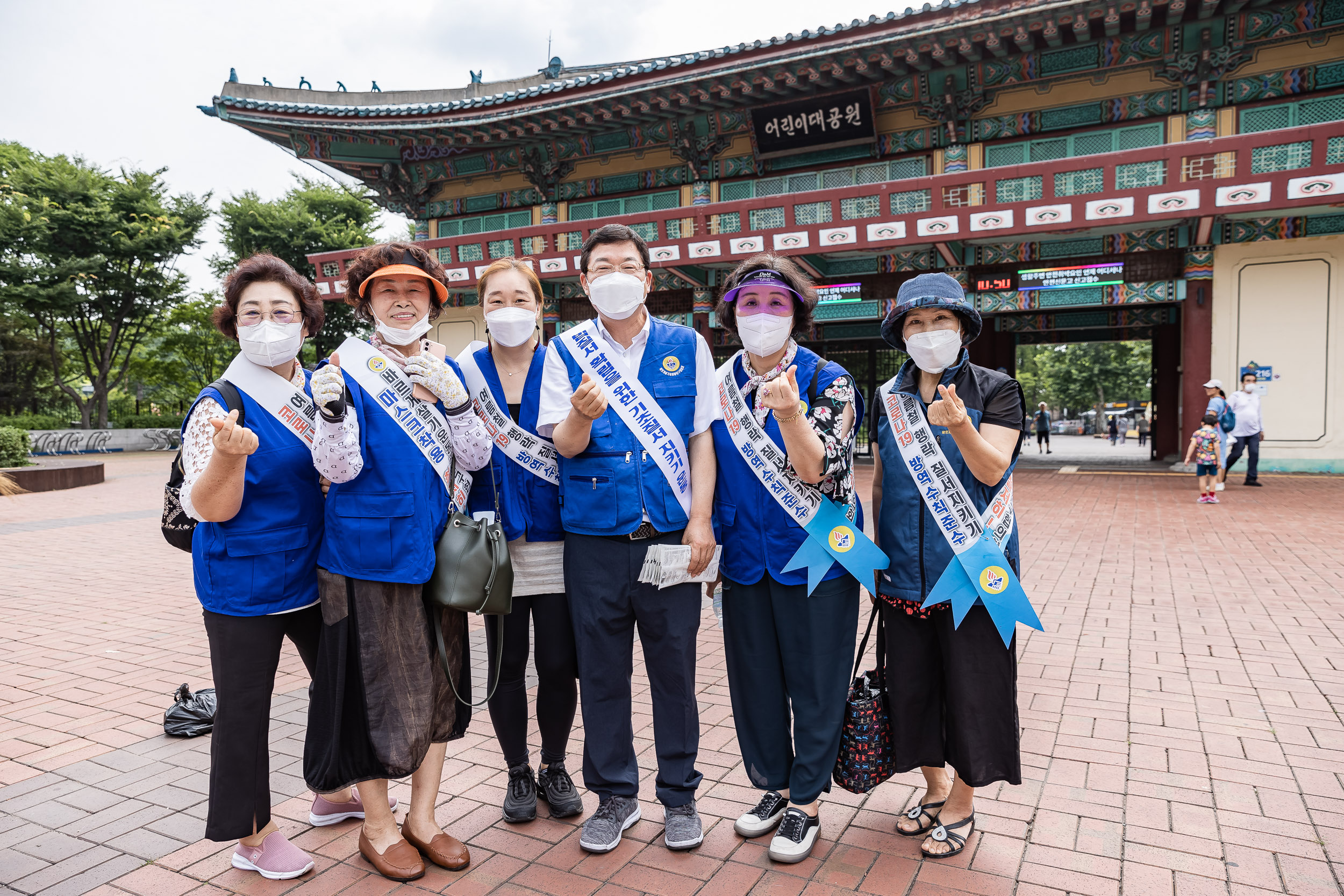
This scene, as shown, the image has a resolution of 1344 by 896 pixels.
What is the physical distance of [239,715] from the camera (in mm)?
2531

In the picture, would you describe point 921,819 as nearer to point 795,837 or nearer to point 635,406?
point 795,837

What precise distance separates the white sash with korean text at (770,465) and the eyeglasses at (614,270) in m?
0.57

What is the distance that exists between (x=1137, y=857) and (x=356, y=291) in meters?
3.19

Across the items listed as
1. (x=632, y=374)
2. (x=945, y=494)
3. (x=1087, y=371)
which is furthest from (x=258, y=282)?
(x=1087, y=371)

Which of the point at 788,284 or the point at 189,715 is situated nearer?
the point at 788,284

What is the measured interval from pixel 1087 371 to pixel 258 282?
47.1 metres

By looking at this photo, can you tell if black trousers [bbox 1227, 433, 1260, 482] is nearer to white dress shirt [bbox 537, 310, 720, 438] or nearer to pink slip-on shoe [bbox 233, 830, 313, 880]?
white dress shirt [bbox 537, 310, 720, 438]

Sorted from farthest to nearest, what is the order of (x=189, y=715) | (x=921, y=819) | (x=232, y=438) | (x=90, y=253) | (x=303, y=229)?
(x=303, y=229) → (x=90, y=253) → (x=189, y=715) → (x=921, y=819) → (x=232, y=438)

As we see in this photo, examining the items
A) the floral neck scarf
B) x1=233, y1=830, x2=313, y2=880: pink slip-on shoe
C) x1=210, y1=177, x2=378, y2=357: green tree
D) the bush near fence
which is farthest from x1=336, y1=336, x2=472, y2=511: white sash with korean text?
x1=210, y1=177, x2=378, y2=357: green tree

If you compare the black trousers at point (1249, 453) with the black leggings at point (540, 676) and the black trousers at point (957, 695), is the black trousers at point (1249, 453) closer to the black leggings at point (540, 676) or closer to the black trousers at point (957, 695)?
the black trousers at point (957, 695)

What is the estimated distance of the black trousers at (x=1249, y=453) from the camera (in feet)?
38.7

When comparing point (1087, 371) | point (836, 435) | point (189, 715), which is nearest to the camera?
point (836, 435)

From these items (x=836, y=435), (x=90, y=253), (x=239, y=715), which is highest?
(x=90, y=253)

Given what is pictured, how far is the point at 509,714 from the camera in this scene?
2973mm
